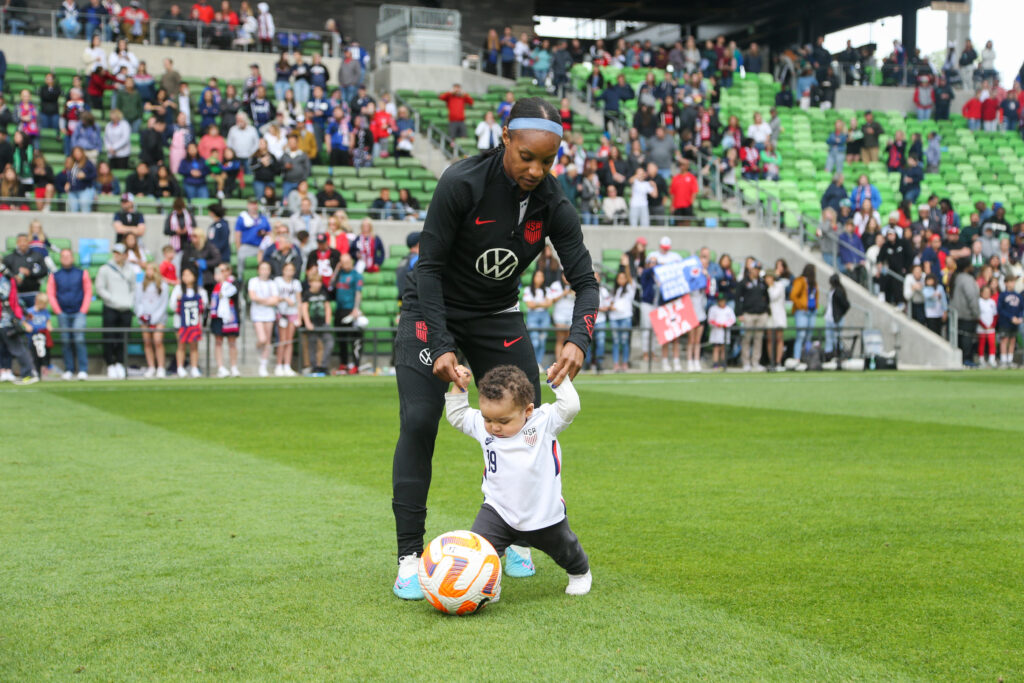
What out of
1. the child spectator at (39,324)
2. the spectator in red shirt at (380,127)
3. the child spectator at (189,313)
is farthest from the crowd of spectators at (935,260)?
the child spectator at (39,324)

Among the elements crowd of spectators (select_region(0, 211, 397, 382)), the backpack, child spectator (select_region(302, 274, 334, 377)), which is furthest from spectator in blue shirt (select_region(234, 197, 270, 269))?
the backpack

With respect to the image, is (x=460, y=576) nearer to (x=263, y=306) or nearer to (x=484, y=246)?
(x=484, y=246)

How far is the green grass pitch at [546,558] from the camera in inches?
153

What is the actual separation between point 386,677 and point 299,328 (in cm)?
1628

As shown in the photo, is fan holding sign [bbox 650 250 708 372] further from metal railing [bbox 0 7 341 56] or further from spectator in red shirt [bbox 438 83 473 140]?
metal railing [bbox 0 7 341 56]

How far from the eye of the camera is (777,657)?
3846 mm

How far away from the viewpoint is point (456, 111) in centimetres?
2833

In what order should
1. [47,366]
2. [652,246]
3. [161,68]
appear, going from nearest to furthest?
[47,366] → [652,246] → [161,68]

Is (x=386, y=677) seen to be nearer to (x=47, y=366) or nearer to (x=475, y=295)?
(x=475, y=295)

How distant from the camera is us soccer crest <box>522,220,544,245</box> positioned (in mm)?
5051

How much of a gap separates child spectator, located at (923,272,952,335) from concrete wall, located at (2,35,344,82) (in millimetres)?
16143

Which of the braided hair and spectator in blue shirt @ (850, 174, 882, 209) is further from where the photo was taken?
spectator in blue shirt @ (850, 174, 882, 209)

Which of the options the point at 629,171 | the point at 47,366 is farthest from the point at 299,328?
the point at 629,171

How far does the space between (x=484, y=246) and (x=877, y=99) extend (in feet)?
114
